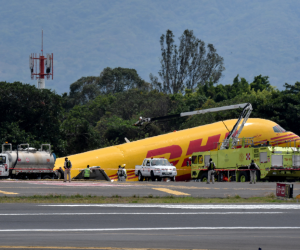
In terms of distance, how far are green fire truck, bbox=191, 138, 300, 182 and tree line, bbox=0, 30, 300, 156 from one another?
20.1m

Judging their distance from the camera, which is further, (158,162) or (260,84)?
(260,84)

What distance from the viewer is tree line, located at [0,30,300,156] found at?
188 feet

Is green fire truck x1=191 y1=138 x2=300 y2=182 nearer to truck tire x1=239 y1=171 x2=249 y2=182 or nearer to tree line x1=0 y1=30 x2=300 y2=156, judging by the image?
truck tire x1=239 y1=171 x2=249 y2=182

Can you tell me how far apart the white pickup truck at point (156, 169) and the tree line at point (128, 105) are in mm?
16759

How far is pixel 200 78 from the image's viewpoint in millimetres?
116188

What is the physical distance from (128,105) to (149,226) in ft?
268

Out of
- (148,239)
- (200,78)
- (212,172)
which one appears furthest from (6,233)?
(200,78)

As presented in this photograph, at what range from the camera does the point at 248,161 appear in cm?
4034

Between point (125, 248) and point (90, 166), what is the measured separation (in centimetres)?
3637

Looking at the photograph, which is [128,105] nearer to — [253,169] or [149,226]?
[253,169]

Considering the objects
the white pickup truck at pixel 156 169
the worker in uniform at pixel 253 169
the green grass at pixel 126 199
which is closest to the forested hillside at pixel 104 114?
the white pickup truck at pixel 156 169

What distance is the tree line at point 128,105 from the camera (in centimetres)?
5741

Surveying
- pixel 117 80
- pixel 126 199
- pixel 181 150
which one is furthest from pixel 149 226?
pixel 117 80

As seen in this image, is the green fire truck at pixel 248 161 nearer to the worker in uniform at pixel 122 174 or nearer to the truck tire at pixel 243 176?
the truck tire at pixel 243 176
